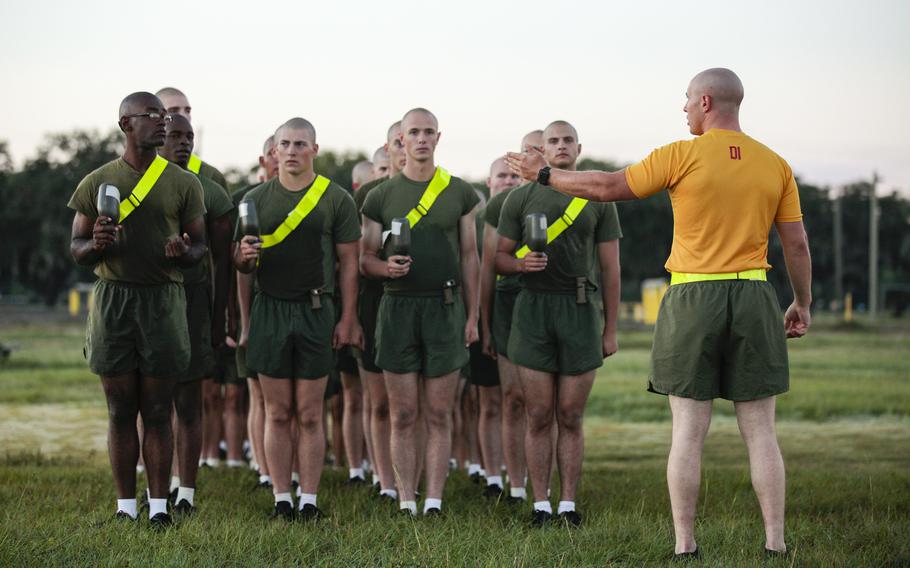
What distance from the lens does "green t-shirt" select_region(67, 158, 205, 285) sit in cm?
716

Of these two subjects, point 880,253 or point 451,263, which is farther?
point 880,253

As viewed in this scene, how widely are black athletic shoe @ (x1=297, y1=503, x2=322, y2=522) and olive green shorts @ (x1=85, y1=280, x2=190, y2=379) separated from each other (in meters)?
1.35

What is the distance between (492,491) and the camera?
9453 mm

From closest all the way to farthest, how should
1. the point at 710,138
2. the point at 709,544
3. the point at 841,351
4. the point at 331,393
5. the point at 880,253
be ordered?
the point at 710,138, the point at 709,544, the point at 331,393, the point at 841,351, the point at 880,253

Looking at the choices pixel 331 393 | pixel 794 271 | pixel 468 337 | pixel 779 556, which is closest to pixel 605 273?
pixel 468 337

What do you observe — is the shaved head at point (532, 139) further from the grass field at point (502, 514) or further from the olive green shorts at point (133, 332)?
the olive green shorts at point (133, 332)

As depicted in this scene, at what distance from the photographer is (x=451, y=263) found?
829 cm

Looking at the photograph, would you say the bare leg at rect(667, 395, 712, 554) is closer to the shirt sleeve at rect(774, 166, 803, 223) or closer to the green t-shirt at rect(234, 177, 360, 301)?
the shirt sleeve at rect(774, 166, 803, 223)

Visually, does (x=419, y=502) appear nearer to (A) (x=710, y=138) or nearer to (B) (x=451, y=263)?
(B) (x=451, y=263)

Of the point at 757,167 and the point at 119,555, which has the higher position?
the point at 757,167

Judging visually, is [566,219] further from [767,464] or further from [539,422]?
[767,464]

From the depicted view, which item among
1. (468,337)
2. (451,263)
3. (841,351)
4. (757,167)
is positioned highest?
(757,167)

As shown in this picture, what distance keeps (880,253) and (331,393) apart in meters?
84.6

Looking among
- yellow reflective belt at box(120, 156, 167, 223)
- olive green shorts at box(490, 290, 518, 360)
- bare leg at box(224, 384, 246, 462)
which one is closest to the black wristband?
yellow reflective belt at box(120, 156, 167, 223)
